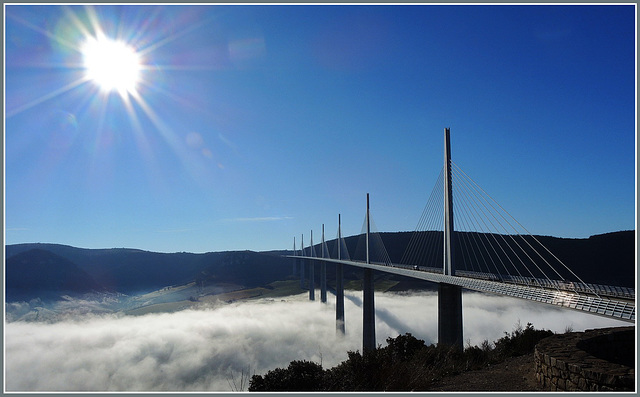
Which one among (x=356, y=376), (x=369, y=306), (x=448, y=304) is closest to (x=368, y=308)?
(x=369, y=306)

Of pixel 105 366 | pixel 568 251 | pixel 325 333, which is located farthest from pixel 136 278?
pixel 568 251

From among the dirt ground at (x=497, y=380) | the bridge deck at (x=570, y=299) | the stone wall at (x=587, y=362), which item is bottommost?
the dirt ground at (x=497, y=380)

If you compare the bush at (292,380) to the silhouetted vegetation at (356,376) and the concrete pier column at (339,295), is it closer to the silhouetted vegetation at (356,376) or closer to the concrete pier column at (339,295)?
the silhouetted vegetation at (356,376)

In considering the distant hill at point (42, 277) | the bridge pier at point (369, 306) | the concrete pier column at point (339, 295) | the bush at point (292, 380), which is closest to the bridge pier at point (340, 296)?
the concrete pier column at point (339, 295)

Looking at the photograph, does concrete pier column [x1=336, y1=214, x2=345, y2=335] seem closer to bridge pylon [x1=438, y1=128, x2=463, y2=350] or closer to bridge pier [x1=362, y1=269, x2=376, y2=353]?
bridge pier [x1=362, y1=269, x2=376, y2=353]

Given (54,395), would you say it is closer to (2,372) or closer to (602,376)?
(2,372)

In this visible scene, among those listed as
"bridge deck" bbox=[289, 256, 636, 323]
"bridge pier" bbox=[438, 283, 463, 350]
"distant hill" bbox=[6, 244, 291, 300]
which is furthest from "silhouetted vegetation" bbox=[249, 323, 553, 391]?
"distant hill" bbox=[6, 244, 291, 300]

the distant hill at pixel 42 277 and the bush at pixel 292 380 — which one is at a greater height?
the bush at pixel 292 380

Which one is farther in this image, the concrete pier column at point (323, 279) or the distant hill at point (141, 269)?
the distant hill at point (141, 269)
